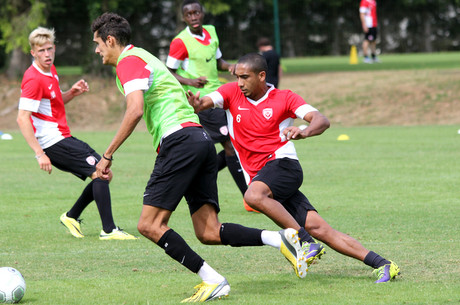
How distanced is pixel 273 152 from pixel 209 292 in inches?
53.8

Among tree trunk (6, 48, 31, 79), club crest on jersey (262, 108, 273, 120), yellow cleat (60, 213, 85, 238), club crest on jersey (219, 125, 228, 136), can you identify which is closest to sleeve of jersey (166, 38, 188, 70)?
club crest on jersey (219, 125, 228, 136)

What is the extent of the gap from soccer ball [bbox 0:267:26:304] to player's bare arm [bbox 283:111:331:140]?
2182 millimetres

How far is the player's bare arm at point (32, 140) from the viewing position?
765 cm

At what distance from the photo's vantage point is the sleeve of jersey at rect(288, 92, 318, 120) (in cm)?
616

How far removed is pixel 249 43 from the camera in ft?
146

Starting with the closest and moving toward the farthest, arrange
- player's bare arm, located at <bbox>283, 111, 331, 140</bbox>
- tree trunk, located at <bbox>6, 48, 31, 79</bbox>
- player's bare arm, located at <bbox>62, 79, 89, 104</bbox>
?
1. player's bare arm, located at <bbox>283, 111, 331, 140</bbox>
2. player's bare arm, located at <bbox>62, 79, 89, 104</bbox>
3. tree trunk, located at <bbox>6, 48, 31, 79</bbox>

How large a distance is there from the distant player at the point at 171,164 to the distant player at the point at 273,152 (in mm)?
331

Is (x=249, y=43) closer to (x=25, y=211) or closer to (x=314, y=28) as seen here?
(x=314, y=28)

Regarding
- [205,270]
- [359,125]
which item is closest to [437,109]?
[359,125]

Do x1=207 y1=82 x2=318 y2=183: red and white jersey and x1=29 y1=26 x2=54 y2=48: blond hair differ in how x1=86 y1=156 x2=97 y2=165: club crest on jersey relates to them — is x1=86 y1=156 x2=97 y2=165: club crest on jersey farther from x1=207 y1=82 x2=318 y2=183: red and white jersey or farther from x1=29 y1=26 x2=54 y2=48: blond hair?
x1=207 y1=82 x2=318 y2=183: red and white jersey

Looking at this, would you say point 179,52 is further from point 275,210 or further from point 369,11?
point 369,11

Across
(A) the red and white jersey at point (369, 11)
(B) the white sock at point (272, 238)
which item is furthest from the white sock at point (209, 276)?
(A) the red and white jersey at point (369, 11)

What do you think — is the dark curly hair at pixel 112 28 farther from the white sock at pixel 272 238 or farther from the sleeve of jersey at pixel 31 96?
the sleeve of jersey at pixel 31 96

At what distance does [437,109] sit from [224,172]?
12.4 meters
